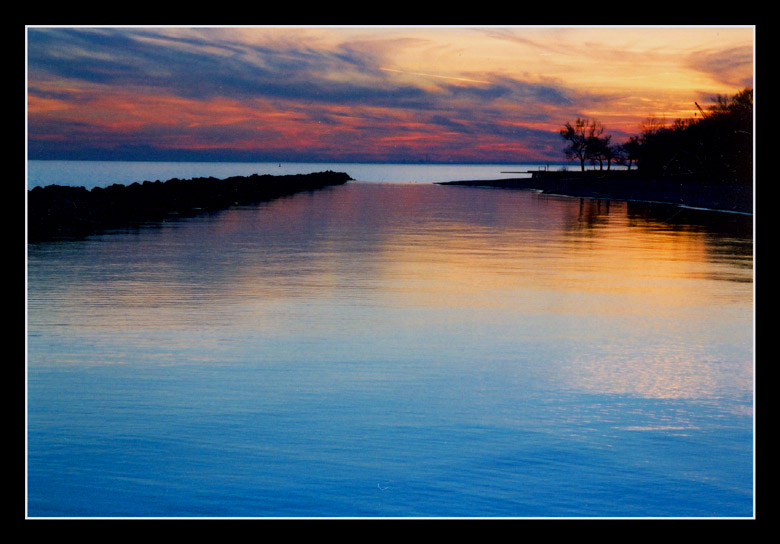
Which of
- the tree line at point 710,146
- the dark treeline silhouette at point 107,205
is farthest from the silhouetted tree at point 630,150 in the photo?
the dark treeline silhouette at point 107,205

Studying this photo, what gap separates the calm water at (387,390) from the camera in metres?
5.73

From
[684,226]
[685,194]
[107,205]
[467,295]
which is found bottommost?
[467,295]

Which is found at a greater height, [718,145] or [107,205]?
[718,145]

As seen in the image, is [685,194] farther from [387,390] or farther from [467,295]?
[387,390]

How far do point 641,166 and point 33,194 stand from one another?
71173mm

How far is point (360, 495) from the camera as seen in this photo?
5.61 metres

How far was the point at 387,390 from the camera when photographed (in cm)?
770

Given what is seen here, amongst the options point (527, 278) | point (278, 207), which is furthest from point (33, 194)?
point (527, 278)

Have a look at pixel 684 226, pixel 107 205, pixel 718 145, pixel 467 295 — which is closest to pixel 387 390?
pixel 467 295

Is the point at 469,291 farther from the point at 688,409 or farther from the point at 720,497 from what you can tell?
the point at 720,497

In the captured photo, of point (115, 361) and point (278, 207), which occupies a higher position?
point (278, 207)

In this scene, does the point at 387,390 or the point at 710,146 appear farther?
the point at 710,146

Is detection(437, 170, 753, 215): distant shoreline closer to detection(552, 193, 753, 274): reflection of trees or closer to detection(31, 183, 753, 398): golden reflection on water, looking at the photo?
detection(552, 193, 753, 274): reflection of trees

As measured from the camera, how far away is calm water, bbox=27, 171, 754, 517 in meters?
5.73
